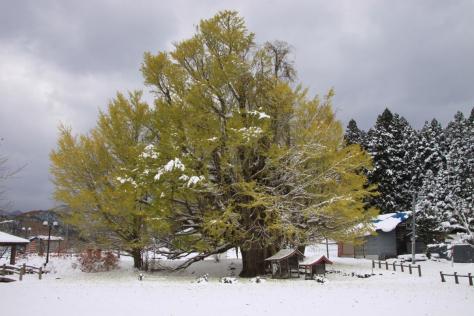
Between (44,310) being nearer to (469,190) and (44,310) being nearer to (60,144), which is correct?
(60,144)

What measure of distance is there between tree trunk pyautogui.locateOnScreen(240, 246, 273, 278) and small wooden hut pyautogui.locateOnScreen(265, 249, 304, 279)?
5.13ft

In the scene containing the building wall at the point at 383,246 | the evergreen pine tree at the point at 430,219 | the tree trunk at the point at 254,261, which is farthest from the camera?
the building wall at the point at 383,246

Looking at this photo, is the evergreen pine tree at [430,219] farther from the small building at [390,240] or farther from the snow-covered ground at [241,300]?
the snow-covered ground at [241,300]

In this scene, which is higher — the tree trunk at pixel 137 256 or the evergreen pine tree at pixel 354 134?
the evergreen pine tree at pixel 354 134

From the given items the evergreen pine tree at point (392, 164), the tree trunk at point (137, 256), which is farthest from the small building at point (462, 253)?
the tree trunk at point (137, 256)

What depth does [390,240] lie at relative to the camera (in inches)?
1603

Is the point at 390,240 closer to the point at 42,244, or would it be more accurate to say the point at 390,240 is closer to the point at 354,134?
the point at 354,134

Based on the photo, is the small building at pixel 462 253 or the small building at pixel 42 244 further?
the small building at pixel 42 244

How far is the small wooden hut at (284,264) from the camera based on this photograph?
20406 millimetres

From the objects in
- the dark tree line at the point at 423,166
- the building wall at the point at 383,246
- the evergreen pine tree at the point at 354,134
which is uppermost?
the evergreen pine tree at the point at 354,134

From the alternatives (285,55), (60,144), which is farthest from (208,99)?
(60,144)

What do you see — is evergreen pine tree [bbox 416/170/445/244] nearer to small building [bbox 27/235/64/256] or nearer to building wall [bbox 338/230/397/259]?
building wall [bbox 338/230/397/259]

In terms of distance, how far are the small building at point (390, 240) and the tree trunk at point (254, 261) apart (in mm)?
19183

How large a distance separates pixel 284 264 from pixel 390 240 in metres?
23.8
